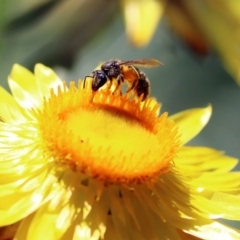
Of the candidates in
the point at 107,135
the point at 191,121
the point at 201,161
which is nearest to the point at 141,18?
the point at 191,121

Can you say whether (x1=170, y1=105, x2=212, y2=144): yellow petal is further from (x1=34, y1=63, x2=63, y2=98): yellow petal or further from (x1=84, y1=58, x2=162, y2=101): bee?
(x1=34, y1=63, x2=63, y2=98): yellow petal

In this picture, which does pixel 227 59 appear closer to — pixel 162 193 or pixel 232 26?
pixel 232 26

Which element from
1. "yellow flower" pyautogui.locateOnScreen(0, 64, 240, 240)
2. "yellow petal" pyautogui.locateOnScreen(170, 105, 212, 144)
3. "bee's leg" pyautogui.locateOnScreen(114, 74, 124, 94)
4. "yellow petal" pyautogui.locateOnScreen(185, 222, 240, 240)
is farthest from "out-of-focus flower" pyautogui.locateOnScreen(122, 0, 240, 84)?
"yellow petal" pyautogui.locateOnScreen(185, 222, 240, 240)

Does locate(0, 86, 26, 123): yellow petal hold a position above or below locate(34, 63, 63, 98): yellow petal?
below

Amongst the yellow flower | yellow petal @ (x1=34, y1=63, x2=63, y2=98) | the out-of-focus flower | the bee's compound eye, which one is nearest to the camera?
the yellow flower

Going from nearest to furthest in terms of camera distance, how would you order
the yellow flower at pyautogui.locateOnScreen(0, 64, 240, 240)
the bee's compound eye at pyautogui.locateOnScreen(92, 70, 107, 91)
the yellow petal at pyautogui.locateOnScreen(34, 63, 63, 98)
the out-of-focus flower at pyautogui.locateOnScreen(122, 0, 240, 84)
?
the yellow flower at pyautogui.locateOnScreen(0, 64, 240, 240), the bee's compound eye at pyautogui.locateOnScreen(92, 70, 107, 91), the yellow petal at pyautogui.locateOnScreen(34, 63, 63, 98), the out-of-focus flower at pyautogui.locateOnScreen(122, 0, 240, 84)

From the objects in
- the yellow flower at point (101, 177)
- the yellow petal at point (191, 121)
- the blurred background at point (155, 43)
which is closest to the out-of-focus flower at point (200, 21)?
the blurred background at point (155, 43)

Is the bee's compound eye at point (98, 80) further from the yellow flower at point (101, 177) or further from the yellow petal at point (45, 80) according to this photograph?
the yellow petal at point (45, 80)

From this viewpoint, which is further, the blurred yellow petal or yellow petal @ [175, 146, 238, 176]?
the blurred yellow petal

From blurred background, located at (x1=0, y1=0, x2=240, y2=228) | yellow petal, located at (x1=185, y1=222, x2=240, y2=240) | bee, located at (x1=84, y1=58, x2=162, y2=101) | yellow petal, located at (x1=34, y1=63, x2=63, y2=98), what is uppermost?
blurred background, located at (x1=0, y1=0, x2=240, y2=228)

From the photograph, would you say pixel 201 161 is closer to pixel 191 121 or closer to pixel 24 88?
pixel 191 121
